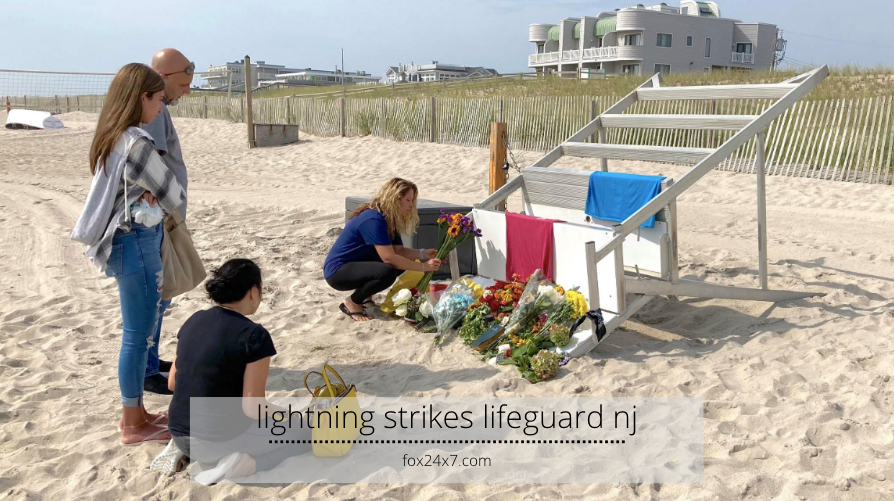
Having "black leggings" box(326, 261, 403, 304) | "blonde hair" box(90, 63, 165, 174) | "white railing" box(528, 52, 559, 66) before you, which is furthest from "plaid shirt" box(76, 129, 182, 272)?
"white railing" box(528, 52, 559, 66)

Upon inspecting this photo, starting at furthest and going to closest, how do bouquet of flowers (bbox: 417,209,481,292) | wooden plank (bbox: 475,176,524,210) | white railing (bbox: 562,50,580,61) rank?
1. white railing (bbox: 562,50,580,61)
2. wooden plank (bbox: 475,176,524,210)
3. bouquet of flowers (bbox: 417,209,481,292)

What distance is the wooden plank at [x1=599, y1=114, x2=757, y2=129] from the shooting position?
5.10m

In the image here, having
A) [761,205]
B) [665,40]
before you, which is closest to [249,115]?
[761,205]

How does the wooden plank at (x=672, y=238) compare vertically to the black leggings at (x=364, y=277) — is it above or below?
above

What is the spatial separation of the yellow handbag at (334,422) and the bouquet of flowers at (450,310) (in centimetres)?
176

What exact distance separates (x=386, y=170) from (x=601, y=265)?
11.3 m

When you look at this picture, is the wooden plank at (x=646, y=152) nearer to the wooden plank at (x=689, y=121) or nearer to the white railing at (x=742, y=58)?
the wooden plank at (x=689, y=121)

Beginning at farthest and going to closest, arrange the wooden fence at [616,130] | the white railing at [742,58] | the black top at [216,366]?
the white railing at [742,58] < the wooden fence at [616,130] < the black top at [216,366]

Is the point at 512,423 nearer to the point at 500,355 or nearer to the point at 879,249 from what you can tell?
the point at 500,355

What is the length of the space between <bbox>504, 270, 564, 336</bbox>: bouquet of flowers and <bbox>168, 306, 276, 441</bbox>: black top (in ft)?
6.93

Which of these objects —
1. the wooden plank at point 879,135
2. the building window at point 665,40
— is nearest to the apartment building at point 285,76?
the building window at point 665,40

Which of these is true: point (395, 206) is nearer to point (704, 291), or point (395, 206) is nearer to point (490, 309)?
point (490, 309)

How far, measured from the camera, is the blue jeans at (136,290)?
323 cm

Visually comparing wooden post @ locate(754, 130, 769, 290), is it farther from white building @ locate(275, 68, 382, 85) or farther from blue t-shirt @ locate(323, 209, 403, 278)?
white building @ locate(275, 68, 382, 85)
